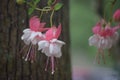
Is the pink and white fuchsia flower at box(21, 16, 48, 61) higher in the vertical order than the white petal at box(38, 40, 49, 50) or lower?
higher

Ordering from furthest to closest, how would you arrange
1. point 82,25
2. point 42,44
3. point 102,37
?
point 82,25 → point 102,37 → point 42,44

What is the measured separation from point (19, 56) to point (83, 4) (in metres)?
4.73

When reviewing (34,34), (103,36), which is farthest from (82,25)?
(34,34)

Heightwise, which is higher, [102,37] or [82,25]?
[82,25]

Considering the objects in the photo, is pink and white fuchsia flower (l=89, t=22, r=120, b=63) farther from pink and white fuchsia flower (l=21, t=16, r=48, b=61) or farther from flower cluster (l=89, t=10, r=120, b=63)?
pink and white fuchsia flower (l=21, t=16, r=48, b=61)

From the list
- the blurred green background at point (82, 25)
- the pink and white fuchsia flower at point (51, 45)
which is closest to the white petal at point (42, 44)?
the pink and white fuchsia flower at point (51, 45)

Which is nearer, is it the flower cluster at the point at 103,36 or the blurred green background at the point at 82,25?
the flower cluster at the point at 103,36

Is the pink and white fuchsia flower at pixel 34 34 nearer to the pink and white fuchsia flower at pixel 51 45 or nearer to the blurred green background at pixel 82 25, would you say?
the pink and white fuchsia flower at pixel 51 45

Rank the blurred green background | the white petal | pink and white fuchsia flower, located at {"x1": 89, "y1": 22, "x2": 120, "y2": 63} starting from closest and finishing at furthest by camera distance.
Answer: the white petal
pink and white fuchsia flower, located at {"x1": 89, "y1": 22, "x2": 120, "y2": 63}
the blurred green background

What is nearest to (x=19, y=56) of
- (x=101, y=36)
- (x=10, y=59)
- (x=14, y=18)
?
(x=10, y=59)

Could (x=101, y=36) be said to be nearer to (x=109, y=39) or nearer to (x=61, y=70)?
(x=109, y=39)

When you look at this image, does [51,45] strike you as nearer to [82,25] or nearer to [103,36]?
[103,36]

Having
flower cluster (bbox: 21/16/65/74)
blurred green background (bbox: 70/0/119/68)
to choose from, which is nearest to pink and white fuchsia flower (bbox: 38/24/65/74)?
flower cluster (bbox: 21/16/65/74)

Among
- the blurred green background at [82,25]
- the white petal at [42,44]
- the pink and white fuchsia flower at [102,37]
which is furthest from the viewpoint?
the blurred green background at [82,25]
